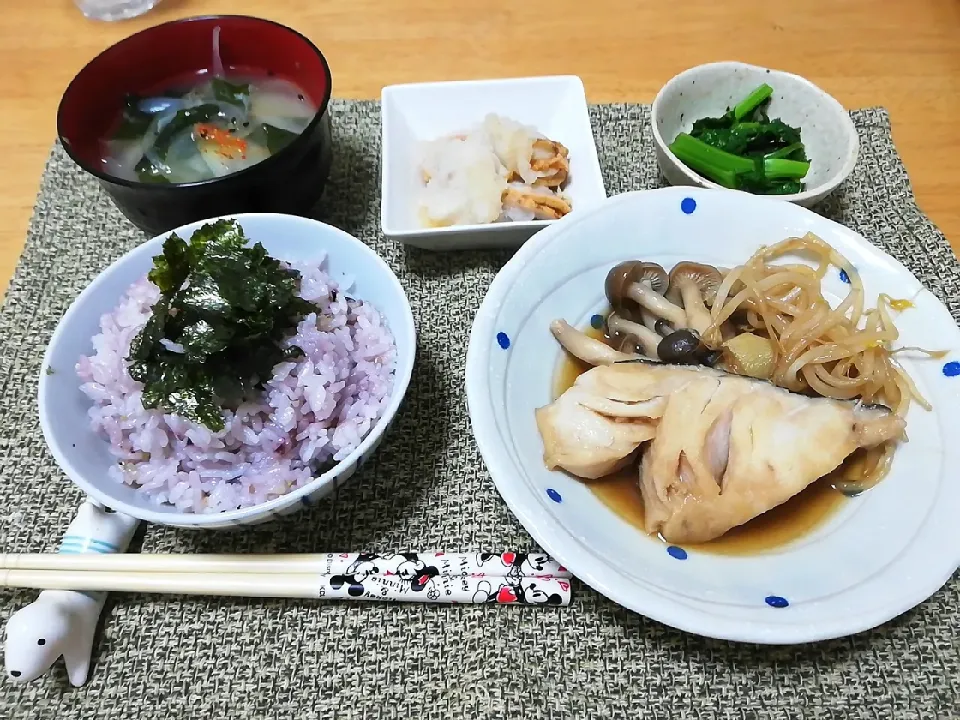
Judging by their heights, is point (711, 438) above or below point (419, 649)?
above

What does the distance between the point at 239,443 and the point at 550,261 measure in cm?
73

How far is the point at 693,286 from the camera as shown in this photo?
4.78ft

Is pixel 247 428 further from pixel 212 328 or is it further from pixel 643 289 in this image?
pixel 643 289

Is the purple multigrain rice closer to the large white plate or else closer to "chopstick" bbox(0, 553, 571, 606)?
"chopstick" bbox(0, 553, 571, 606)

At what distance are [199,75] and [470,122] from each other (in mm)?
756

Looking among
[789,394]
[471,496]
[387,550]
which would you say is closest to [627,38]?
[789,394]

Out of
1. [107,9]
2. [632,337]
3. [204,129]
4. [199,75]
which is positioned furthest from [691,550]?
[107,9]

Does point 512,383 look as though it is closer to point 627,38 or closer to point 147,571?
point 147,571

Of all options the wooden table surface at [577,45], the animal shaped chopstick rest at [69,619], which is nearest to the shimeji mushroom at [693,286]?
the wooden table surface at [577,45]

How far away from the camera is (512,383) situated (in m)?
1.29

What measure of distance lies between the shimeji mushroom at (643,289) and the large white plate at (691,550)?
2.3 inches

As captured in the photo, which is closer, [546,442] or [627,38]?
[546,442]

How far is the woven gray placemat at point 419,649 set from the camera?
1121 mm

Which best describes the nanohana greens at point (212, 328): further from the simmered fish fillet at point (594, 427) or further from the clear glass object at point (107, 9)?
the clear glass object at point (107, 9)
